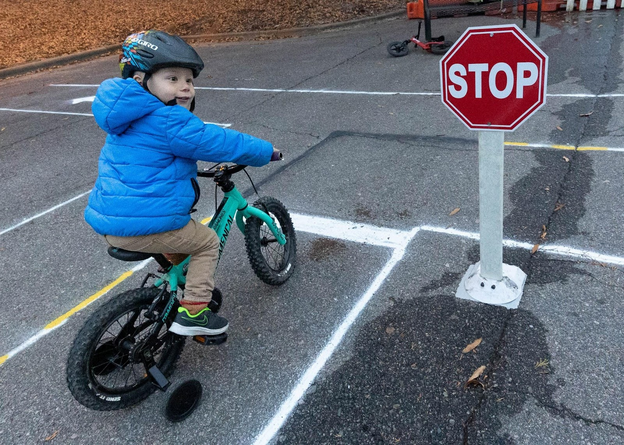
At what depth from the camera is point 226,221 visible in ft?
10.2

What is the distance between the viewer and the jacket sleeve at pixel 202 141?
2.44 meters

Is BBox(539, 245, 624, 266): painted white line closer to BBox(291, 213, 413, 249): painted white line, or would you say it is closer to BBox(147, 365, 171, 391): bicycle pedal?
BBox(291, 213, 413, 249): painted white line

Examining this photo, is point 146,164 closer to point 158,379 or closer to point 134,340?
point 134,340

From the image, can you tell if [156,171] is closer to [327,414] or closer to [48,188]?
[327,414]

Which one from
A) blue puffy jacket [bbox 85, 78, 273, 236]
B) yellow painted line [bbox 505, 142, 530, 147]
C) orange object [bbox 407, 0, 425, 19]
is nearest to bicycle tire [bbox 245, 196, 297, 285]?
blue puffy jacket [bbox 85, 78, 273, 236]

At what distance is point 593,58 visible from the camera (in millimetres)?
8070

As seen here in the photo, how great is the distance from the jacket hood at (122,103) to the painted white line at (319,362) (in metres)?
1.72

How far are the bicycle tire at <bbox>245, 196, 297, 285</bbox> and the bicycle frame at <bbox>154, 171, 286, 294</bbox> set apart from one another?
0.19ft

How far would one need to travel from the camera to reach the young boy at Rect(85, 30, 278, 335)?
2.35m

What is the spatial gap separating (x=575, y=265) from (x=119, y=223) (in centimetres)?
303

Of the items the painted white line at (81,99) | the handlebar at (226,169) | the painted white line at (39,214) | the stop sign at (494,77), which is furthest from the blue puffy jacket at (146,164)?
the painted white line at (81,99)

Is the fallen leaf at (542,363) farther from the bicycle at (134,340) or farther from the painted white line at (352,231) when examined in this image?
the bicycle at (134,340)

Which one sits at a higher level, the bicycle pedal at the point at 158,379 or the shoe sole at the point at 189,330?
the shoe sole at the point at 189,330

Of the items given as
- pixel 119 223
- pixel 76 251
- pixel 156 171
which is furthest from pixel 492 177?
pixel 76 251
